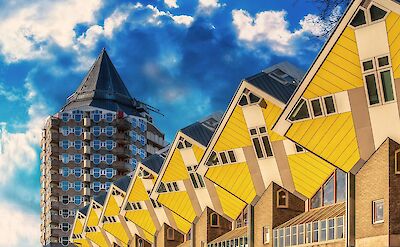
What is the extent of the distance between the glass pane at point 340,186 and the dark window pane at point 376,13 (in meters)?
10.3

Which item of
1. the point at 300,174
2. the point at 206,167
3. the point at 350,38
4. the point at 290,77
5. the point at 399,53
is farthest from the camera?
the point at 206,167

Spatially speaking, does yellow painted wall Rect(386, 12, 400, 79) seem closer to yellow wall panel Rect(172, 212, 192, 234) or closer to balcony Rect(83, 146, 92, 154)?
yellow wall panel Rect(172, 212, 192, 234)

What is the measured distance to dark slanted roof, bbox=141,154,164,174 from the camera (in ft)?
243

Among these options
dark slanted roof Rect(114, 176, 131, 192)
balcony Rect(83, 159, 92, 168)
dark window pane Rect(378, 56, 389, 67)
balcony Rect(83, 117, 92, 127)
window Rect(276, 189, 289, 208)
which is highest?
balcony Rect(83, 117, 92, 127)

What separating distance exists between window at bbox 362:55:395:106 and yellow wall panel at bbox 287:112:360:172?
2223 millimetres

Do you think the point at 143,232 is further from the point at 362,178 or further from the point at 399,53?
the point at 399,53

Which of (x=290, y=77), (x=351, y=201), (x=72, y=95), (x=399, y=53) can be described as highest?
(x=72, y=95)

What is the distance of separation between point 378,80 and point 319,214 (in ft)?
37.8

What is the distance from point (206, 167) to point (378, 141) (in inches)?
780

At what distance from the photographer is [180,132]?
203 ft

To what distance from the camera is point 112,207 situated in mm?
86250

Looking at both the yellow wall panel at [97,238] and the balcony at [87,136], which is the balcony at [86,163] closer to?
the balcony at [87,136]

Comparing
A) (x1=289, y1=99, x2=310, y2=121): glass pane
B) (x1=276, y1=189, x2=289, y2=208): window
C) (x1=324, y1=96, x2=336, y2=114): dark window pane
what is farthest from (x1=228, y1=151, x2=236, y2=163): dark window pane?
(x1=324, y1=96, x2=336, y2=114): dark window pane

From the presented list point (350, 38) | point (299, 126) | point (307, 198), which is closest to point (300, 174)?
point (307, 198)
